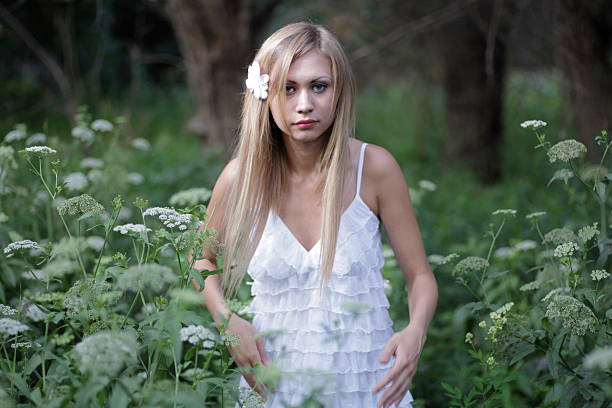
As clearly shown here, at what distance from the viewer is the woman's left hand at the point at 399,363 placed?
6.48 ft

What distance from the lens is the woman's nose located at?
2152mm

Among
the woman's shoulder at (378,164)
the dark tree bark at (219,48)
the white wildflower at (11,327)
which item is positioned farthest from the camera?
the dark tree bark at (219,48)

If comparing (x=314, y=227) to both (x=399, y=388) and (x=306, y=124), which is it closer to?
(x=306, y=124)

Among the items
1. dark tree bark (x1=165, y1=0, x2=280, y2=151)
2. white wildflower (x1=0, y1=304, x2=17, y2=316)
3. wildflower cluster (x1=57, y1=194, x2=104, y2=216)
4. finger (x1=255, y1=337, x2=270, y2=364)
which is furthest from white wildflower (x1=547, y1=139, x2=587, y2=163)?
dark tree bark (x1=165, y1=0, x2=280, y2=151)

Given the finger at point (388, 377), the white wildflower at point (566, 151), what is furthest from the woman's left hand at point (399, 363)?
the white wildflower at point (566, 151)

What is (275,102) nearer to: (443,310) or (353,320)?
(353,320)

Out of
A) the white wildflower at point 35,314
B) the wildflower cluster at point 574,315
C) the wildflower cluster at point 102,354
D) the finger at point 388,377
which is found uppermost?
the wildflower cluster at point 102,354

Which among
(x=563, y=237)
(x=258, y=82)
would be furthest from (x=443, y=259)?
(x=258, y=82)

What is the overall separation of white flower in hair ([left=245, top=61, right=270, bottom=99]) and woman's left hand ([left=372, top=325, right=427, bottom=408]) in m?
0.91

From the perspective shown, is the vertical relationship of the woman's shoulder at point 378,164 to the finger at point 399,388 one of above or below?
above

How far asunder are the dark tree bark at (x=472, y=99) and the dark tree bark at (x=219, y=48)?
7.45ft

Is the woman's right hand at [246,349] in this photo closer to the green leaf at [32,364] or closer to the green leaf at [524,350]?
the green leaf at [32,364]

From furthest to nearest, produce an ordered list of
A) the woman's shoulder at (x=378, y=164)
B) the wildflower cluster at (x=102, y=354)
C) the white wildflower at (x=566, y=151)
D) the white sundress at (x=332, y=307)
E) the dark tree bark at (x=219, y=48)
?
the dark tree bark at (x=219, y=48), the woman's shoulder at (x=378, y=164), the white sundress at (x=332, y=307), the white wildflower at (x=566, y=151), the wildflower cluster at (x=102, y=354)

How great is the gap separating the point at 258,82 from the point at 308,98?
201mm
